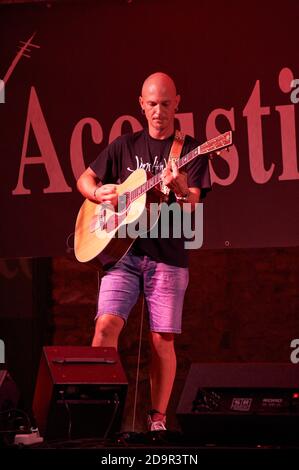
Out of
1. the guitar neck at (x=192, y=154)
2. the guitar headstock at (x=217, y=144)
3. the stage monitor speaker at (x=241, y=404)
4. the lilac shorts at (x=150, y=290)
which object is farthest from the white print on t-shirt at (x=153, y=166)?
the stage monitor speaker at (x=241, y=404)

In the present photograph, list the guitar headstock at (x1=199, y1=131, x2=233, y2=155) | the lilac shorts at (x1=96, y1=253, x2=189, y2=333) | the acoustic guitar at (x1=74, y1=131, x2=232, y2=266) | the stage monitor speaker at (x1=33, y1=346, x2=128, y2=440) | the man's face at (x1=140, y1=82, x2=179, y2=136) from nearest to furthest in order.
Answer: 1. the stage monitor speaker at (x1=33, y1=346, x2=128, y2=440)
2. the guitar headstock at (x1=199, y1=131, x2=233, y2=155)
3. the acoustic guitar at (x1=74, y1=131, x2=232, y2=266)
4. the lilac shorts at (x1=96, y1=253, x2=189, y2=333)
5. the man's face at (x1=140, y1=82, x2=179, y2=136)

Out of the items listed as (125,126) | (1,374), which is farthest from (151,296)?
(125,126)

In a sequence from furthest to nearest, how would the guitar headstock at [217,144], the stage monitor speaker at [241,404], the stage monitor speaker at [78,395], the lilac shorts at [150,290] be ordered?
the lilac shorts at [150,290] < the guitar headstock at [217,144] < the stage monitor speaker at [78,395] < the stage monitor speaker at [241,404]

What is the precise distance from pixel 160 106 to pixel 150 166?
33 centimetres

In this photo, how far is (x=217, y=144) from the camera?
16.1 ft

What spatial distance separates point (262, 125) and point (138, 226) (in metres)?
1.53

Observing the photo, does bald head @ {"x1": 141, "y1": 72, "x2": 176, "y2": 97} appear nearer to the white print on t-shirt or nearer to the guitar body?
the white print on t-shirt

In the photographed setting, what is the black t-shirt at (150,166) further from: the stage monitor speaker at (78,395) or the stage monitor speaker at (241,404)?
the stage monitor speaker at (241,404)

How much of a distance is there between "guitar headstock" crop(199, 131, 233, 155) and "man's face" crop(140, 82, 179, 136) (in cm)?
35

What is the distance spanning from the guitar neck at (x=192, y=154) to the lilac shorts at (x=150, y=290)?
0.36 metres

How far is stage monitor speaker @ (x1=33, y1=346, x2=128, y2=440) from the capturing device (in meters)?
4.28

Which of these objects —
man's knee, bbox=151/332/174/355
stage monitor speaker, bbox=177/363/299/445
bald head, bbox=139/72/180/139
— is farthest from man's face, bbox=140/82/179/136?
stage monitor speaker, bbox=177/363/299/445

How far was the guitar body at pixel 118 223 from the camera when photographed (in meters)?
5.02

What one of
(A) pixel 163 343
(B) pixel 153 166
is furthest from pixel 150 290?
(B) pixel 153 166
